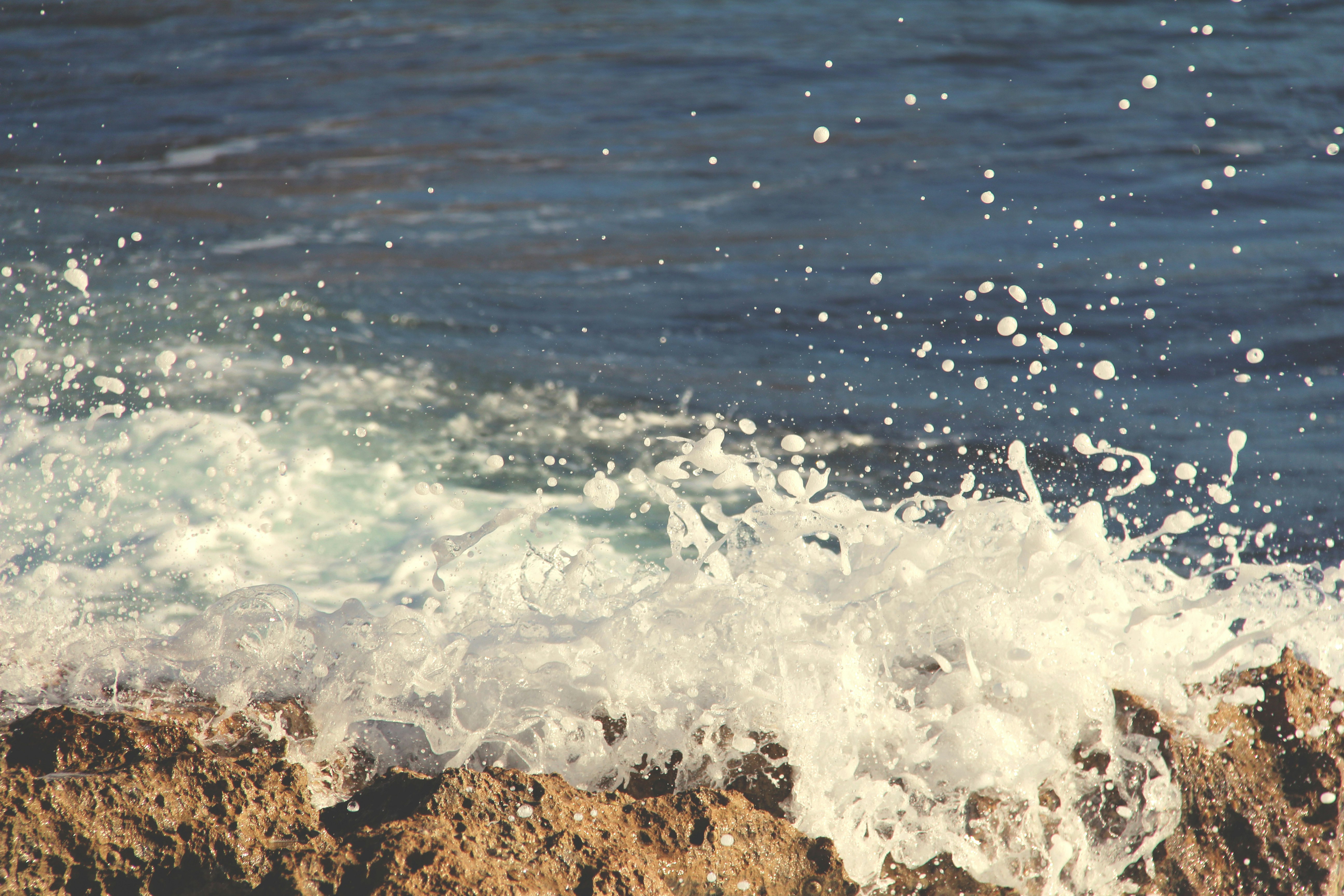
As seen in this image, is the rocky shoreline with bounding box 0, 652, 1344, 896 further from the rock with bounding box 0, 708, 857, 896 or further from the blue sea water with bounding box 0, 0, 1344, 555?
the blue sea water with bounding box 0, 0, 1344, 555

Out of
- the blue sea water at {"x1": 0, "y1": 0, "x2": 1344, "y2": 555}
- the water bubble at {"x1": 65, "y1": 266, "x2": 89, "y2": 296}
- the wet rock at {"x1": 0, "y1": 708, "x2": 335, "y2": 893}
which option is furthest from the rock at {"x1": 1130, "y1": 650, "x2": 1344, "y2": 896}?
the water bubble at {"x1": 65, "y1": 266, "x2": 89, "y2": 296}

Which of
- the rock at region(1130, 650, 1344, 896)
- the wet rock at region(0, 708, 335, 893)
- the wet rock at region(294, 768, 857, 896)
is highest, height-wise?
the wet rock at region(0, 708, 335, 893)

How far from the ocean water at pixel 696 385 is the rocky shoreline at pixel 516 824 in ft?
0.29

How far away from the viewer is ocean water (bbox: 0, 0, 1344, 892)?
2.52 meters

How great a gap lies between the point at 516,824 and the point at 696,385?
333 centimetres

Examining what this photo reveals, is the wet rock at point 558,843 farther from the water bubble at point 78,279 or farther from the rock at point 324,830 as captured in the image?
the water bubble at point 78,279

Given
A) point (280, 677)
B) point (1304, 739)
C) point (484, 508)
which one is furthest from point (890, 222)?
point (280, 677)

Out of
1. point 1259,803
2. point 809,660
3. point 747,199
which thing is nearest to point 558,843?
point 809,660

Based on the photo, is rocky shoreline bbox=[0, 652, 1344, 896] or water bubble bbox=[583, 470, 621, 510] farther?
water bubble bbox=[583, 470, 621, 510]

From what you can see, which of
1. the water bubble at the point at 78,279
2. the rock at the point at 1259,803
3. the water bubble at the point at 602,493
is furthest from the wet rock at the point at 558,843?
the water bubble at the point at 78,279

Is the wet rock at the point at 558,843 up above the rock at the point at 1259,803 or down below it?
above

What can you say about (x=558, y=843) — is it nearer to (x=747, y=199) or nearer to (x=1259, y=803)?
(x=1259, y=803)

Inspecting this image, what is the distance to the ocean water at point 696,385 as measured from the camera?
252 cm

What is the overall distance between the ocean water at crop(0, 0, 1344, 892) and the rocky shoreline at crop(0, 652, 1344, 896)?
3.4 inches
